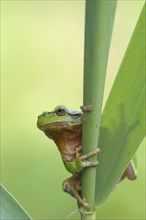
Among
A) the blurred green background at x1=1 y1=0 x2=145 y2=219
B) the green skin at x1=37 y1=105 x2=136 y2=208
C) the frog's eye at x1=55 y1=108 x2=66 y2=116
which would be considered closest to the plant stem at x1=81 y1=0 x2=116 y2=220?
the green skin at x1=37 y1=105 x2=136 y2=208

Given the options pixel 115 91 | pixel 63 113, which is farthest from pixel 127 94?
pixel 63 113

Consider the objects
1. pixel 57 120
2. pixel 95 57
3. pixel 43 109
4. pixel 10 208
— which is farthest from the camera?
pixel 43 109

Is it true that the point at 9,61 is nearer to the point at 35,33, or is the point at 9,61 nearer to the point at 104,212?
the point at 35,33

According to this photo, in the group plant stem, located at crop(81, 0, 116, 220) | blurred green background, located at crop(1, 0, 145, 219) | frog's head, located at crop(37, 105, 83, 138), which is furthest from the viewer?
blurred green background, located at crop(1, 0, 145, 219)

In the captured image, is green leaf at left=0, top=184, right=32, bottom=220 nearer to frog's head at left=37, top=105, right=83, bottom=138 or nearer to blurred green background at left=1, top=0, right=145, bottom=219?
frog's head at left=37, top=105, right=83, bottom=138

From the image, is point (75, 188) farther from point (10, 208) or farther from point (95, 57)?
point (95, 57)

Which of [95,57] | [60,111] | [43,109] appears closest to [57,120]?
[60,111]
